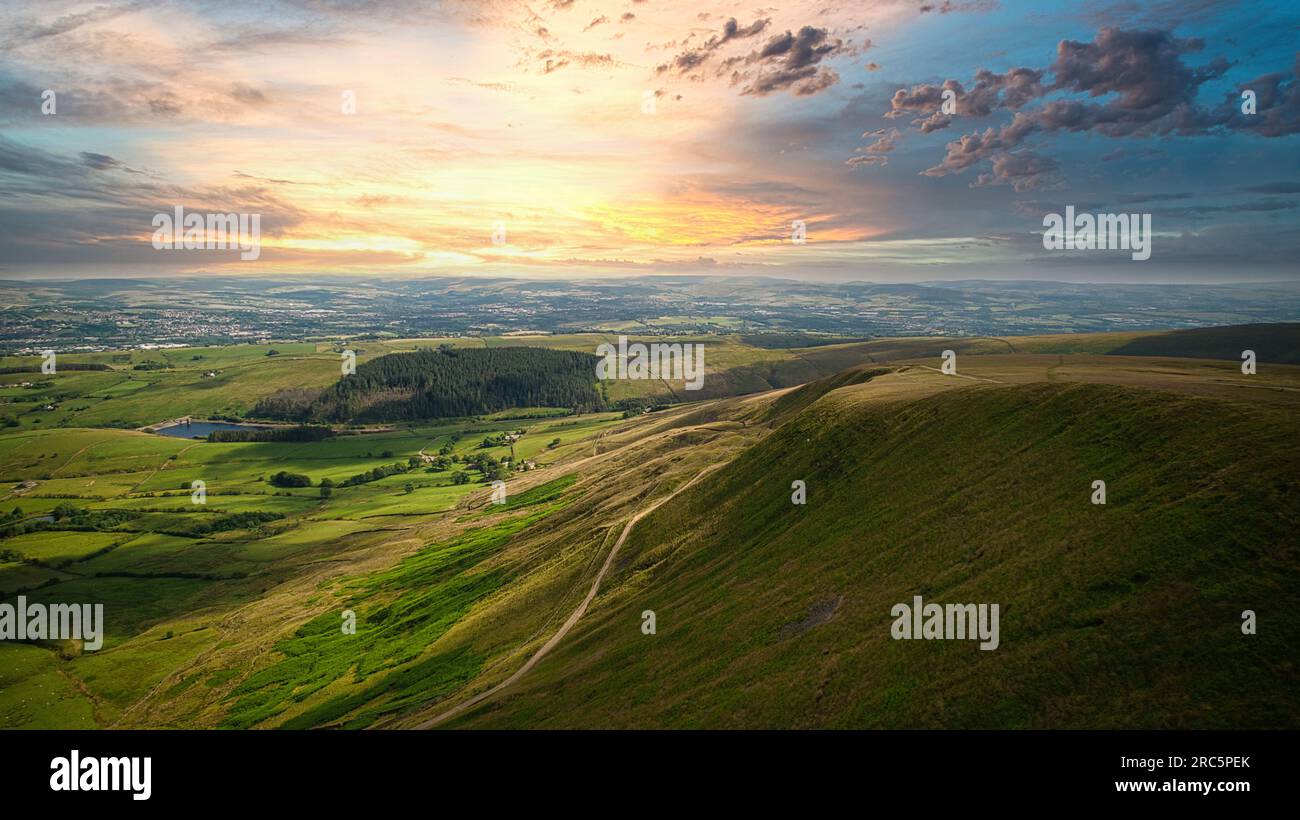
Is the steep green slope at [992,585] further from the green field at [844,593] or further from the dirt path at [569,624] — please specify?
the dirt path at [569,624]

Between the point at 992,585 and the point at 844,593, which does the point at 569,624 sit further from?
the point at 992,585

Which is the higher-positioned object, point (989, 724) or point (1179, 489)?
point (1179, 489)

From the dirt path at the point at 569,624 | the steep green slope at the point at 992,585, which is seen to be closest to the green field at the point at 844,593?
the steep green slope at the point at 992,585

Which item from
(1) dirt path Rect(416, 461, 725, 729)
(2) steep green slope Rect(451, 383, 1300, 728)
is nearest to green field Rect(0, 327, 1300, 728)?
(2) steep green slope Rect(451, 383, 1300, 728)

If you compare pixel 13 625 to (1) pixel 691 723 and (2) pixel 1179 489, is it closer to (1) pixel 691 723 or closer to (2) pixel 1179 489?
(1) pixel 691 723

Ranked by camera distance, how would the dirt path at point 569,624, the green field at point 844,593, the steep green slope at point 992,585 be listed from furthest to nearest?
the dirt path at point 569,624 < the green field at point 844,593 < the steep green slope at point 992,585
